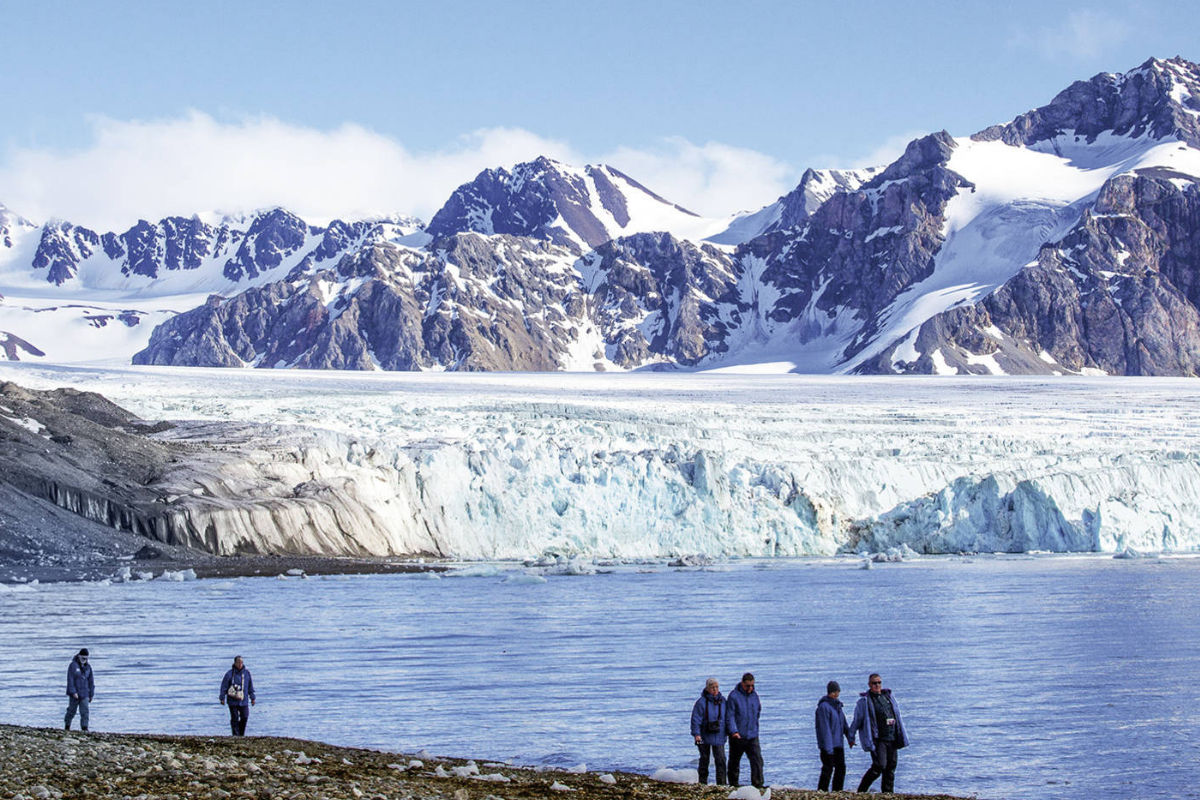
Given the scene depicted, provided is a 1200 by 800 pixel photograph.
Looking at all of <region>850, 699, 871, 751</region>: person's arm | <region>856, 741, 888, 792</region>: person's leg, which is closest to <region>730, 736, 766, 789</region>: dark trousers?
<region>850, 699, 871, 751</region>: person's arm

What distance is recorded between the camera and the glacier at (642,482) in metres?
55.3

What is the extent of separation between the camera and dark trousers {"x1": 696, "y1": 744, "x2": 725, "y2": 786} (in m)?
17.1

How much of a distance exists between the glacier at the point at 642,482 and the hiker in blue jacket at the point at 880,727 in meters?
37.6

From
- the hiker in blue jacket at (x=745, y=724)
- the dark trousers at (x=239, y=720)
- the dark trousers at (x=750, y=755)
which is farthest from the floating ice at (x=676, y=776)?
the dark trousers at (x=239, y=720)

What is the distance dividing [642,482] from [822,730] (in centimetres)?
4276

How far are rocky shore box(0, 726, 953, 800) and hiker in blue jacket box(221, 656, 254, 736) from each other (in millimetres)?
1172

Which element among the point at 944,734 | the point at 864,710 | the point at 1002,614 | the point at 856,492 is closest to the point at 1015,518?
the point at 856,492

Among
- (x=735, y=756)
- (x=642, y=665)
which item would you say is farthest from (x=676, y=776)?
(x=642, y=665)

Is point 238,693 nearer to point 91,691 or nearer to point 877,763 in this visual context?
point 91,691

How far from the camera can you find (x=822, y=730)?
16.7 metres

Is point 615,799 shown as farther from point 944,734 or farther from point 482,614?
point 482,614

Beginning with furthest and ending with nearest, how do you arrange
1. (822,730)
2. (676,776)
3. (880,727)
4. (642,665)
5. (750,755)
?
(642,665) → (676,776) → (750,755) → (822,730) → (880,727)

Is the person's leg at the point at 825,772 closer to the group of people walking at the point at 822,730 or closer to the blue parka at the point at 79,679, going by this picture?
the group of people walking at the point at 822,730

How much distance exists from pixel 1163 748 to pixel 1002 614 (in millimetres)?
17526
